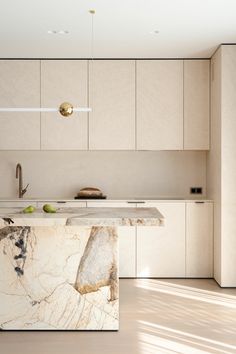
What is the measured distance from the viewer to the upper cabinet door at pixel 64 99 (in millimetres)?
5336

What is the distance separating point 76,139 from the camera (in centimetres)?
537

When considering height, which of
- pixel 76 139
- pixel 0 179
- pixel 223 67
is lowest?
pixel 0 179

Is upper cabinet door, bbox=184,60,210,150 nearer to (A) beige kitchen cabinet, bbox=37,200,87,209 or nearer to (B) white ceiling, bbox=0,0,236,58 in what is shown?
(B) white ceiling, bbox=0,0,236,58

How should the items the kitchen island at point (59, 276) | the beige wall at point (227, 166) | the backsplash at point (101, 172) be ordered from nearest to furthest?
the kitchen island at point (59, 276), the beige wall at point (227, 166), the backsplash at point (101, 172)

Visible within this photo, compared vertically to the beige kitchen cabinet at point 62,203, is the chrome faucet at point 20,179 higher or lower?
higher

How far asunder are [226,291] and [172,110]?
2154 mm

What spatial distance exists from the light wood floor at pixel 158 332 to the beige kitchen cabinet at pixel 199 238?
0.56 m

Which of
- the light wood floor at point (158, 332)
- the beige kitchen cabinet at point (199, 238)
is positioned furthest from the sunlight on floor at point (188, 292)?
the beige kitchen cabinet at point (199, 238)

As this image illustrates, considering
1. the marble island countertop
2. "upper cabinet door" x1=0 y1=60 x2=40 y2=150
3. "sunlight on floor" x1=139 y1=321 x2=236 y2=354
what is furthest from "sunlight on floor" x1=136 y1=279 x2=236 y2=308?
"upper cabinet door" x1=0 y1=60 x2=40 y2=150

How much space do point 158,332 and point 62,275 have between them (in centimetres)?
86

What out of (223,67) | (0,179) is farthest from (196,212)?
(0,179)

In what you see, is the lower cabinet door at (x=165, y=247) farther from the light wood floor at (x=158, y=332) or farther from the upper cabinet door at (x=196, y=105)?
the upper cabinet door at (x=196, y=105)

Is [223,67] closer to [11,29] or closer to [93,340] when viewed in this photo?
[11,29]

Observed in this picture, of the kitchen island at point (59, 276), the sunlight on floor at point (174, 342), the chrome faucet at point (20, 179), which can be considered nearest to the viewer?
the sunlight on floor at point (174, 342)
